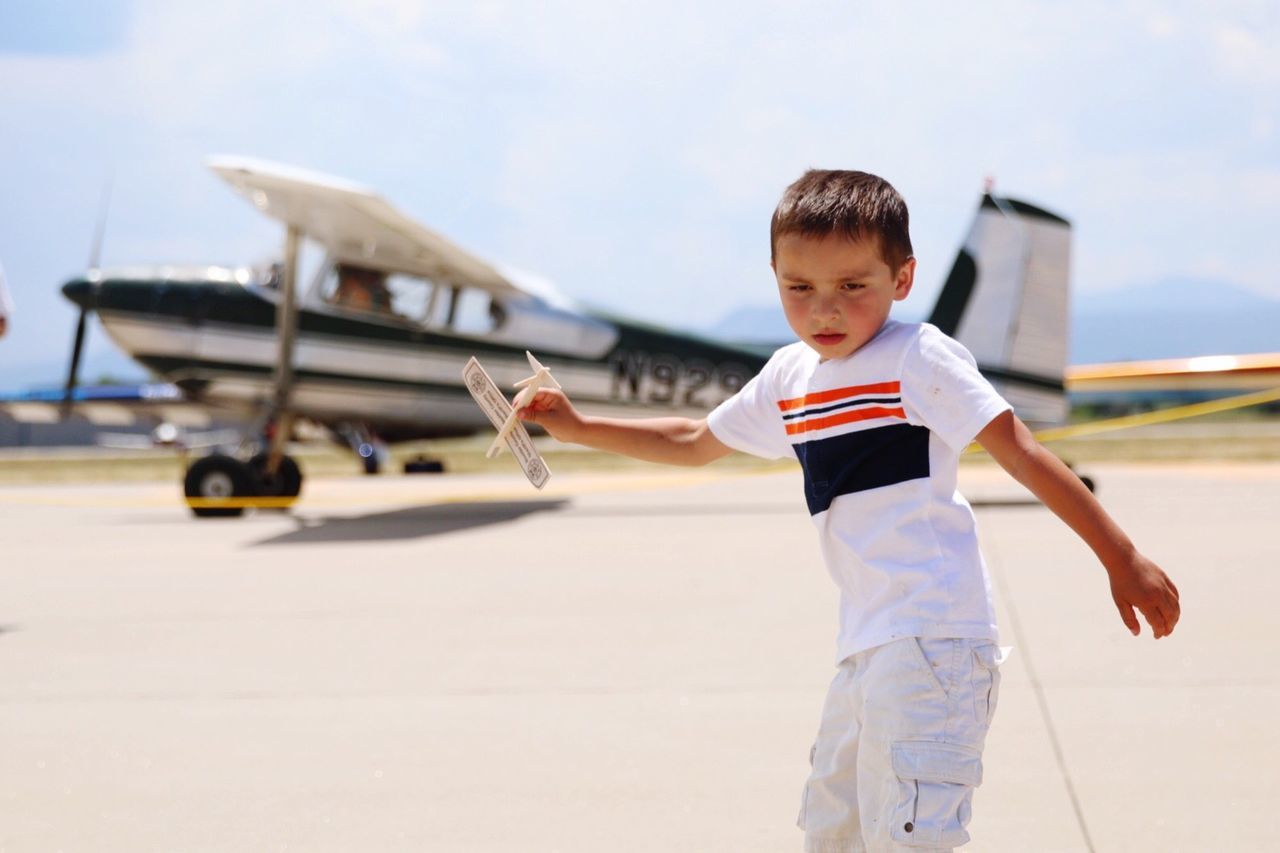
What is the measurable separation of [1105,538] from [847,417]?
0.47 m

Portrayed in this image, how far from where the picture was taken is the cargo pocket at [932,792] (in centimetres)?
192

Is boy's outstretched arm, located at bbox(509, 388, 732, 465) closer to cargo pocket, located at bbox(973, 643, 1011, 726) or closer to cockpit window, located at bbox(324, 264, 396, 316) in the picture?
cargo pocket, located at bbox(973, 643, 1011, 726)

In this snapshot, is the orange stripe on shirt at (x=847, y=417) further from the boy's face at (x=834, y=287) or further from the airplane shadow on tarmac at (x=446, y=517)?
the airplane shadow on tarmac at (x=446, y=517)

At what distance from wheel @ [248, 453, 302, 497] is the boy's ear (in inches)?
426

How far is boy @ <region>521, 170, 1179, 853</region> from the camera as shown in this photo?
1931 mm

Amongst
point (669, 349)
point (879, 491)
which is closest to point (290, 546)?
point (669, 349)

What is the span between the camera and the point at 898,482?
208cm

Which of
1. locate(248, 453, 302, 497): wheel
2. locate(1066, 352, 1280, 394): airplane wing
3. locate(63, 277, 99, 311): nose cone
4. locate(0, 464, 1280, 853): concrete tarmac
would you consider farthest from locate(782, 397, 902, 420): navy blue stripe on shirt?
locate(1066, 352, 1280, 394): airplane wing

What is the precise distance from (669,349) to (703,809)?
9.94 meters

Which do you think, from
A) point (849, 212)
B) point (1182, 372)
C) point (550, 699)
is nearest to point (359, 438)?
point (550, 699)

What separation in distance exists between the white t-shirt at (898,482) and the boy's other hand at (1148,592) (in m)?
0.23

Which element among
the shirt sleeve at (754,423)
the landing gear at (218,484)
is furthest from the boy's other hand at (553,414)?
the landing gear at (218,484)

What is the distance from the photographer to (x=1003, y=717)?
3.81m

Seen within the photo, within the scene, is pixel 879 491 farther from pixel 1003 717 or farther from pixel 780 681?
pixel 780 681
